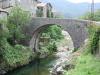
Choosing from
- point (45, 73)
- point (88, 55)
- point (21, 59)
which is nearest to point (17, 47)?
point (21, 59)

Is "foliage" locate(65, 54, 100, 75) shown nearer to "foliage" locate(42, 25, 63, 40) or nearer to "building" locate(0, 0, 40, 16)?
"building" locate(0, 0, 40, 16)

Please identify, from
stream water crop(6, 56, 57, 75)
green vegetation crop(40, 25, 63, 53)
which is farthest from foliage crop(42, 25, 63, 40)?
stream water crop(6, 56, 57, 75)

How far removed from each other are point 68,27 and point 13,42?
7.48 m

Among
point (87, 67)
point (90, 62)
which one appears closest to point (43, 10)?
point (90, 62)

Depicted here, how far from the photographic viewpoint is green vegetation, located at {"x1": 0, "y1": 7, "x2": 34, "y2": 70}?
31.2m

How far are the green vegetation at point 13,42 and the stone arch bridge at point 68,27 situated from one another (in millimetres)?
1939

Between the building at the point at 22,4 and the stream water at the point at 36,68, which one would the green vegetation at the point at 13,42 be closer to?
the stream water at the point at 36,68

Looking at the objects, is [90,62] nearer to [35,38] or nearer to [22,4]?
[35,38]

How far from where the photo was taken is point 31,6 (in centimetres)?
5359

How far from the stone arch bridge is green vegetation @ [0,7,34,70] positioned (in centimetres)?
194

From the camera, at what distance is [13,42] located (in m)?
38.4

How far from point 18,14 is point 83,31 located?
8.70 m

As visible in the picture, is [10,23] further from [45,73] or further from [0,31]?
[45,73]

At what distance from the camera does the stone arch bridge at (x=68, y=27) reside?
37469 millimetres
